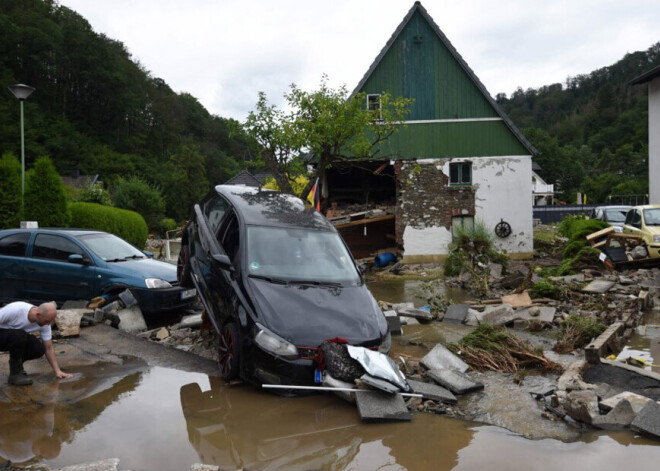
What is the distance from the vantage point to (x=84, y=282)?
8.77m

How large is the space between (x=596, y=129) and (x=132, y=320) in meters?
102

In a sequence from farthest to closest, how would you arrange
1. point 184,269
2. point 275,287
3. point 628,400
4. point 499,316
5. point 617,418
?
point 499,316, point 184,269, point 275,287, point 628,400, point 617,418

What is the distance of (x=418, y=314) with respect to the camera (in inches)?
391

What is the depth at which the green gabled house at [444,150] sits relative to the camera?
22.0 meters

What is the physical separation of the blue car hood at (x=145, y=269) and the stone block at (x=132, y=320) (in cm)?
59

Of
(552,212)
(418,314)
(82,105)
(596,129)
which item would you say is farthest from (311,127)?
(596,129)

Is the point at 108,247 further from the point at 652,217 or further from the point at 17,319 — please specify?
the point at 652,217

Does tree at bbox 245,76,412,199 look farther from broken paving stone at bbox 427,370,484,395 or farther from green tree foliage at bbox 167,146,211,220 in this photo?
green tree foliage at bbox 167,146,211,220

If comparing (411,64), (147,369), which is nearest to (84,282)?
(147,369)

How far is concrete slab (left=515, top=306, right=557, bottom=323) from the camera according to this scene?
9.52 meters

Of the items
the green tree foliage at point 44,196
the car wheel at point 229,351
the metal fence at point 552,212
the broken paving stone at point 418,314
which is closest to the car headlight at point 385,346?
the car wheel at point 229,351

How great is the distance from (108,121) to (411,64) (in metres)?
58.4

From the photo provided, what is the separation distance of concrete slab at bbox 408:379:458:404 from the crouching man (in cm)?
378

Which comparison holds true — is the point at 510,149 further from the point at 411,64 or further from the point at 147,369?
the point at 147,369
